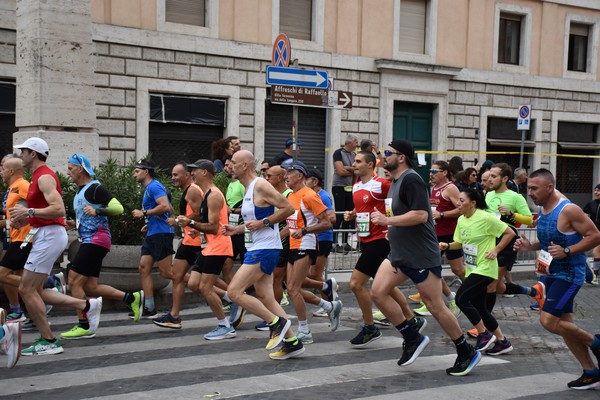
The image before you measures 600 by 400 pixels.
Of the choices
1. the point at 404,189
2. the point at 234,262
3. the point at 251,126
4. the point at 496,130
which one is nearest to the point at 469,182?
the point at 234,262

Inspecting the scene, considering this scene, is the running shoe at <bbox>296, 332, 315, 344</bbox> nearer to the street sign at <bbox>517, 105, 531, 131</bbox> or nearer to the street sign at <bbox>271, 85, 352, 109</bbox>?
the street sign at <bbox>271, 85, 352, 109</bbox>

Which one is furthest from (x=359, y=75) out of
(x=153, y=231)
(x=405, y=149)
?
(x=405, y=149)

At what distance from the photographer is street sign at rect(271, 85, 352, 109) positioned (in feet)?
38.1

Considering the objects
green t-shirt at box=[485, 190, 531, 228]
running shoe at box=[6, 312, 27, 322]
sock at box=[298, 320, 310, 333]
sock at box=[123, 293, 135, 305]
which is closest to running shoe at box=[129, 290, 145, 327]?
sock at box=[123, 293, 135, 305]

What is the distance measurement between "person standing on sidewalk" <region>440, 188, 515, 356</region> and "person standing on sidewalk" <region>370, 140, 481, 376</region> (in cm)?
81

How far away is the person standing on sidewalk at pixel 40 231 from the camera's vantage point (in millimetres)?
7539

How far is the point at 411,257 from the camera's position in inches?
279

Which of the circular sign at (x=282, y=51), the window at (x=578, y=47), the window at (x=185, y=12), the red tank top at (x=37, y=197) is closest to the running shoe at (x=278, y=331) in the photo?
the red tank top at (x=37, y=197)

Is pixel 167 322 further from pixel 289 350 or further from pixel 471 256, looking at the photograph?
pixel 471 256

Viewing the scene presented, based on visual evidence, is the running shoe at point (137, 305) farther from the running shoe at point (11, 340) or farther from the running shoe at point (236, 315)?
the running shoe at point (11, 340)

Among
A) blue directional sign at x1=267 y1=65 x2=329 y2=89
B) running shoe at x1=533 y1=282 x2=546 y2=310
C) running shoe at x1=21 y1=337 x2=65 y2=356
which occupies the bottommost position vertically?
running shoe at x1=21 y1=337 x2=65 y2=356

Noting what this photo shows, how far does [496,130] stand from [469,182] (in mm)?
14589

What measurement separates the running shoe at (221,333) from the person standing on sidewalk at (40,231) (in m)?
1.56

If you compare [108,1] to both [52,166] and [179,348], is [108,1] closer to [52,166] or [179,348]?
[52,166]
